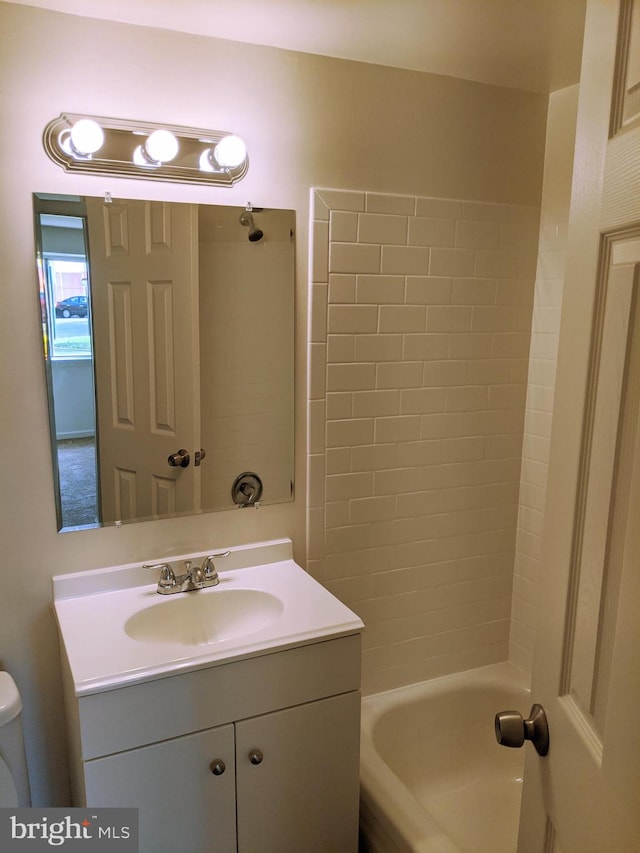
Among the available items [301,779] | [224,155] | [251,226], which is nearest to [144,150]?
[224,155]

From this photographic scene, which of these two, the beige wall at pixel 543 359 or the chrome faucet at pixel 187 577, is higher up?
the beige wall at pixel 543 359

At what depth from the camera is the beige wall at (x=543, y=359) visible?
6.51ft

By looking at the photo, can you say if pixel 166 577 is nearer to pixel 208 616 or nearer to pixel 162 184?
pixel 208 616

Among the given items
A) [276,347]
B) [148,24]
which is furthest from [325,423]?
[148,24]

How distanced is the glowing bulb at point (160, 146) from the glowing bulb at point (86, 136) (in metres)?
0.11

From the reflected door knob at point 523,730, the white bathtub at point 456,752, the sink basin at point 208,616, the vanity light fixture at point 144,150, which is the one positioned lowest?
the white bathtub at point 456,752

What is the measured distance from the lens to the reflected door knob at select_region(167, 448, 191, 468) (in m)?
1.74

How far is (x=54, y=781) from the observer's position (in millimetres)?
1720

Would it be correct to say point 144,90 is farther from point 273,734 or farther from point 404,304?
point 273,734

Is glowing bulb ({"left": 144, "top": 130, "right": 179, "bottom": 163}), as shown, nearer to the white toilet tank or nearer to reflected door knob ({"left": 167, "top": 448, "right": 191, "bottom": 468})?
reflected door knob ({"left": 167, "top": 448, "right": 191, "bottom": 468})

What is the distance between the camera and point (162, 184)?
1.61 metres

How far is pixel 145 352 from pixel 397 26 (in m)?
1.02

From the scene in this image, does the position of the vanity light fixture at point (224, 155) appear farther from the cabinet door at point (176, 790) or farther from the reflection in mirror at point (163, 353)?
the cabinet door at point (176, 790)

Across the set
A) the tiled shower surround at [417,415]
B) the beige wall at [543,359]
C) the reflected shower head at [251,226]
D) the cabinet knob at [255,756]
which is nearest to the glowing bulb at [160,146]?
the reflected shower head at [251,226]
